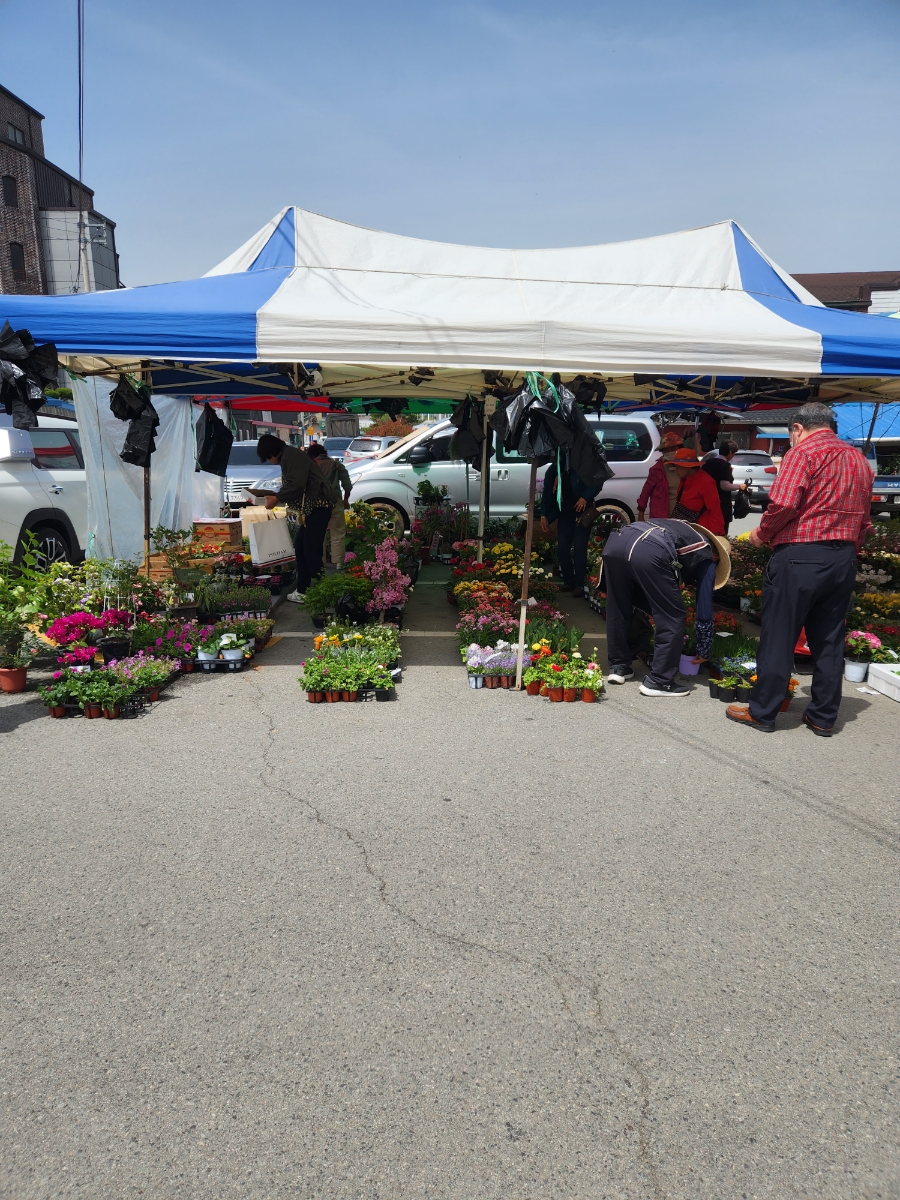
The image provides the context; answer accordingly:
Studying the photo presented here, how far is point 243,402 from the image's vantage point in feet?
36.5

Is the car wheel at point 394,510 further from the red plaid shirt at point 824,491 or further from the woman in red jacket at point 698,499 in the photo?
the red plaid shirt at point 824,491

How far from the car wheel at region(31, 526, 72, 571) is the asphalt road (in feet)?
16.3

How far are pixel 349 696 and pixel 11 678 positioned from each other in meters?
2.70

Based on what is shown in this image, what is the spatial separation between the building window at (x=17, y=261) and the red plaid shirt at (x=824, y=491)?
44.1 m

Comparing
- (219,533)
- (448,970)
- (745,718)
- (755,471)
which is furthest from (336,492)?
(755,471)

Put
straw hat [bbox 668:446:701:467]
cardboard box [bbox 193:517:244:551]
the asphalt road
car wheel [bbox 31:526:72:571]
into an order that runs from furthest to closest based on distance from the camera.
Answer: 1. cardboard box [bbox 193:517:244:551]
2. car wheel [bbox 31:526:72:571]
3. straw hat [bbox 668:446:701:467]
4. the asphalt road

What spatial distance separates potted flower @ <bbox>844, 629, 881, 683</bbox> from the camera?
657 centimetres

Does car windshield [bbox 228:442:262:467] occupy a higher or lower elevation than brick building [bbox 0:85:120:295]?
lower

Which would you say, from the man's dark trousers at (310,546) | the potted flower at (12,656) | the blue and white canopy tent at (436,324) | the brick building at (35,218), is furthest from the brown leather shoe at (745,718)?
the brick building at (35,218)

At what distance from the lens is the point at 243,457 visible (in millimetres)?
17250

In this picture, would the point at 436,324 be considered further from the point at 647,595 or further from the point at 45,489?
the point at 45,489

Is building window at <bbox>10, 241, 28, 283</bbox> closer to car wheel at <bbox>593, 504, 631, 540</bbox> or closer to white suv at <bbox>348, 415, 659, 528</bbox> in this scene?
white suv at <bbox>348, 415, 659, 528</bbox>

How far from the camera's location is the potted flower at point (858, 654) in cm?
657

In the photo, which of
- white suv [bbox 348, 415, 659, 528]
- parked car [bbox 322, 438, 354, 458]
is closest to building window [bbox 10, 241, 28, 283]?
parked car [bbox 322, 438, 354, 458]
